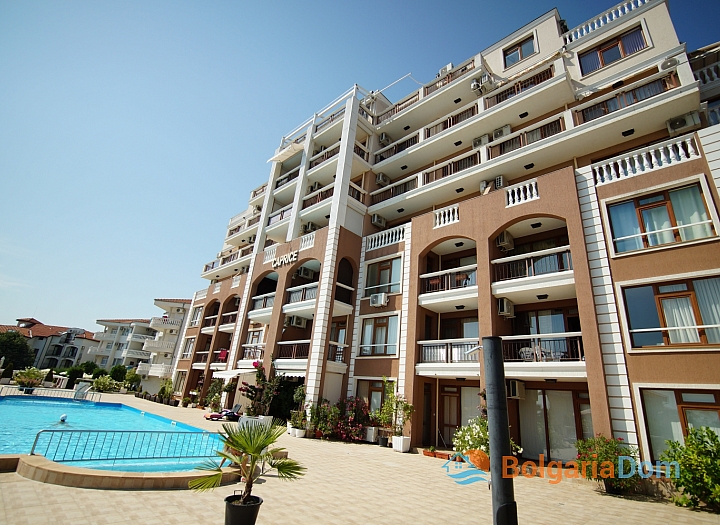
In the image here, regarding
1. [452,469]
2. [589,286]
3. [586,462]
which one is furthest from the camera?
[589,286]

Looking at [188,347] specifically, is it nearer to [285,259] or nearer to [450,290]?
[285,259]

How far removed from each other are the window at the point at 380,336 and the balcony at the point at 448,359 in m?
1.88

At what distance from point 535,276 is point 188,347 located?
100.0 feet

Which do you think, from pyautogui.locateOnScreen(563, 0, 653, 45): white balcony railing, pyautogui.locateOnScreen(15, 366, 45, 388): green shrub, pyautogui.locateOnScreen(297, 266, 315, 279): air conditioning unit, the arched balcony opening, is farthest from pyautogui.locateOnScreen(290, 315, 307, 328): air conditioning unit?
pyautogui.locateOnScreen(15, 366, 45, 388): green shrub

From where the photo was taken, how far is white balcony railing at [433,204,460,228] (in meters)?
17.4

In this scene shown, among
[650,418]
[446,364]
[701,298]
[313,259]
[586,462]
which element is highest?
[313,259]

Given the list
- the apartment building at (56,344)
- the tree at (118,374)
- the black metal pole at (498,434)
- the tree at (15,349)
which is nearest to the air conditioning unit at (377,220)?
the black metal pole at (498,434)

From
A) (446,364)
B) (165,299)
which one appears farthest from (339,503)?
(165,299)

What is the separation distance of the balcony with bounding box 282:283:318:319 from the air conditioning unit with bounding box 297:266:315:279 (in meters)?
1.97

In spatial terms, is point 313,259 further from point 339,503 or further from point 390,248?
point 339,503

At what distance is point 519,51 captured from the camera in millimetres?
21297

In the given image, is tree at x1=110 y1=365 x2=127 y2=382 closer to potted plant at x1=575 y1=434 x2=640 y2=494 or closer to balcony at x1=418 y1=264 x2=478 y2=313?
balcony at x1=418 y1=264 x2=478 y2=313

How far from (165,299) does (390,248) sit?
36.9 m

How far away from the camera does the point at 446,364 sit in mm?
15070
